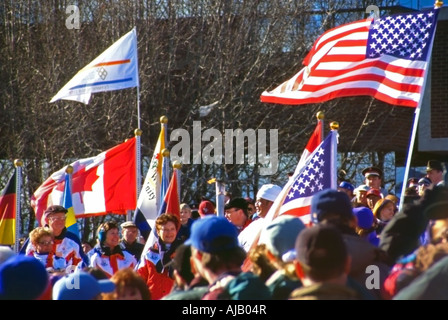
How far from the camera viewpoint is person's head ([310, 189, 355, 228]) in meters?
5.56

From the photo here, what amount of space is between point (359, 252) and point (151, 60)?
14191 millimetres

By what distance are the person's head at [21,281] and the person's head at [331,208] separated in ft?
5.35

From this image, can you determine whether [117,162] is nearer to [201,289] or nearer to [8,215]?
[8,215]

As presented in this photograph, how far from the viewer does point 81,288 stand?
16.6 feet

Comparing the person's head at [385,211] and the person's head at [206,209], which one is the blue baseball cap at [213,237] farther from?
the person's head at [206,209]

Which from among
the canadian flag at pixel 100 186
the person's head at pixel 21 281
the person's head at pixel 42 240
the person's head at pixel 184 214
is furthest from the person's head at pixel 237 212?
the person's head at pixel 21 281

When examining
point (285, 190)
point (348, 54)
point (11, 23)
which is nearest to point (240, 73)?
point (11, 23)

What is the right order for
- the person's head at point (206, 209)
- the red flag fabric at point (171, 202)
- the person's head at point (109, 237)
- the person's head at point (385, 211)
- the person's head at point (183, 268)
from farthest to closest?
the person's head at point (206, 209) < the red flag fabric at point (171, 202) < the person's head at point (109, 237) < the person's head at point (385, 211) < the person's head at point (183, 268)

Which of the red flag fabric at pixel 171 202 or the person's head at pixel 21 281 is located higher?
the person's head at pixel 21 281

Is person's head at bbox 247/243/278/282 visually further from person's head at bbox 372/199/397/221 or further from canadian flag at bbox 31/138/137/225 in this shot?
canadian flag at bbox 31/138/137/225

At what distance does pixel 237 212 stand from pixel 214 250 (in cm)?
503

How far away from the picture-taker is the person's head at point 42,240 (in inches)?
358

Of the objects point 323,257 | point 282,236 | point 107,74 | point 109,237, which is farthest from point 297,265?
point 107,74

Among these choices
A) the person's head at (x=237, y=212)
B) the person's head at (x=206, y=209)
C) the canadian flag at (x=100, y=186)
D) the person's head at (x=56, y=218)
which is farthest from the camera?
the canadian flag at (x=100, y=186)
